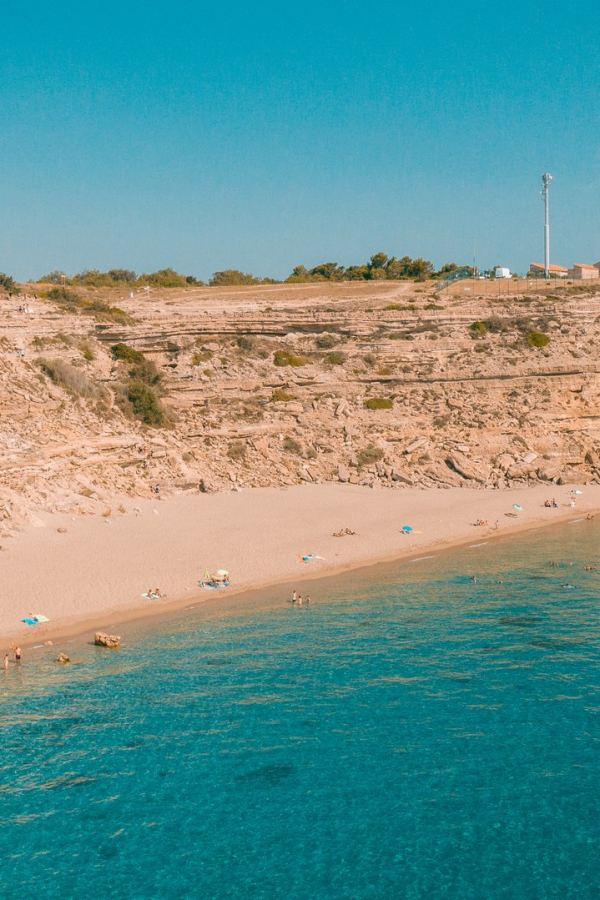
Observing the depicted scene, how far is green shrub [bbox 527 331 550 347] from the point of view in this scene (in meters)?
50.8

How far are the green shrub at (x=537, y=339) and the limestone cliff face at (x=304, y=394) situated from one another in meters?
0.12

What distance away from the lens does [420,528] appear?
33875 mm

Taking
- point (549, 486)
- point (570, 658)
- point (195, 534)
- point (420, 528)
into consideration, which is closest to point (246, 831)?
point (570, 658)

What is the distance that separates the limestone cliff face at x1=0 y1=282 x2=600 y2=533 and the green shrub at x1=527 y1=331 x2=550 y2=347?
12 centimetres

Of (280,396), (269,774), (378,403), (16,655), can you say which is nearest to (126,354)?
(280,396)

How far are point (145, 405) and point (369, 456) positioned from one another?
11.4m

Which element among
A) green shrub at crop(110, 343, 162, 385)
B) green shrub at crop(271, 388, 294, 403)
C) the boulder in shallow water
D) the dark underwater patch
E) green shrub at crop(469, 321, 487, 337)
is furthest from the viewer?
green shrub at crop(469, 321, 487, 337)

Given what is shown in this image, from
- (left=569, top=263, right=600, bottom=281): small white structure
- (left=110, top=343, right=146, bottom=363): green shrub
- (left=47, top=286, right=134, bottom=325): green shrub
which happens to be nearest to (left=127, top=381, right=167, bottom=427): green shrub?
(left=110, top=343, right=146, bottom=363): green shrub

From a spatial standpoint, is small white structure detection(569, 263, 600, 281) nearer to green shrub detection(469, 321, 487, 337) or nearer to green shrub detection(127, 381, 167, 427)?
green shrub detection(469, 321, 487, 337)

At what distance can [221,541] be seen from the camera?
30.5 m

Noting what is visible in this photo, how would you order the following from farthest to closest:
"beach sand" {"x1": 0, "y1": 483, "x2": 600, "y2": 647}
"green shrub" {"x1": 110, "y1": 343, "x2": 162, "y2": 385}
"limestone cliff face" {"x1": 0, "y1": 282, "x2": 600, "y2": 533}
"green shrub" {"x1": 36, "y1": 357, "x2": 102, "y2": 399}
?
1. "green shrub" {"x1": 110, "y1": 343, "x2": 162, "y2": 385}
2. "green shrub" {"x1": 36, "y1": 357, "x2": 102, "y2": 399}
3. "limestone cliff face" {"x1": 0, "y1": 282, "x2": 600, "y2": 533}
4. "beach sand" {"x1": 0, "y1": 483, "x2": 600, "y2": 647}

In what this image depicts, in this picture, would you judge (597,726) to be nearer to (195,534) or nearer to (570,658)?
(570,658)

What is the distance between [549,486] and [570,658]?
76.4 ft

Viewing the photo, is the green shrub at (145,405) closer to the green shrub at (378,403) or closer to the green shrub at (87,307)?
the green shrub at (87,307)
